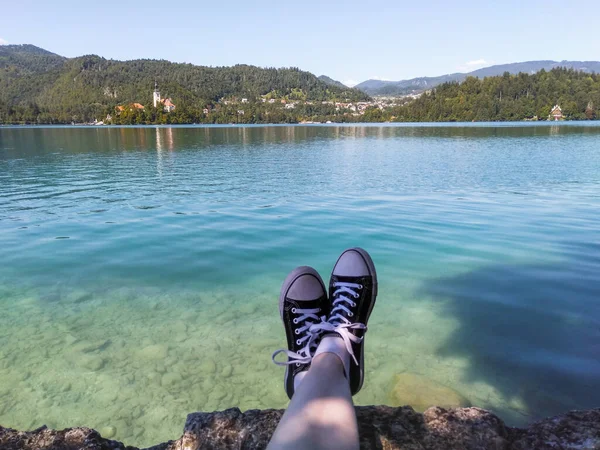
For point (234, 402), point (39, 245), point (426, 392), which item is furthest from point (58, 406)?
point (39, 245)

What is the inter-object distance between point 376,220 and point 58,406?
6650mm

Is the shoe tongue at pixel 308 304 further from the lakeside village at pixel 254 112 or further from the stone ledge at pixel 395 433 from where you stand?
the lakeside village at pixel 254 112

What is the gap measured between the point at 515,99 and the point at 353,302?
137963mm

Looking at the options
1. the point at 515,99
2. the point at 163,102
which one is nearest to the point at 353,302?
the point at 515,99

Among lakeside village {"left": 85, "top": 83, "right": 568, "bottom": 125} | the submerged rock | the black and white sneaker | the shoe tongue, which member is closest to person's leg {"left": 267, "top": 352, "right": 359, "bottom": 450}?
the black and white sneaker

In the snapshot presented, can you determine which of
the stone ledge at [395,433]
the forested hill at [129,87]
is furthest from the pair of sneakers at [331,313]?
the forested hill at [129,87]

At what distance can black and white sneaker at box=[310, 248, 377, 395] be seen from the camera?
1.94 metres

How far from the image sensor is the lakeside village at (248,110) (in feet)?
380

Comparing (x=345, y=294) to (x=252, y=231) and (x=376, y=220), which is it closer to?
(x=252, y=231)

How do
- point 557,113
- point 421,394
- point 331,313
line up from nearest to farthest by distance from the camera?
point 331,313, point 421,394, point 557,113

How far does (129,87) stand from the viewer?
150 meters

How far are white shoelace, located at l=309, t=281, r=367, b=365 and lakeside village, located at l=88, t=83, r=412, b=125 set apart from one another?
124m

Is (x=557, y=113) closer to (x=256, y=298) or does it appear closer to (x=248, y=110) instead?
(x=248, y=110)

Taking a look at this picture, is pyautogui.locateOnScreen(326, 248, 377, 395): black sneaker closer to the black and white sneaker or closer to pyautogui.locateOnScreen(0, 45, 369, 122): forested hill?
the black and white sneaker
